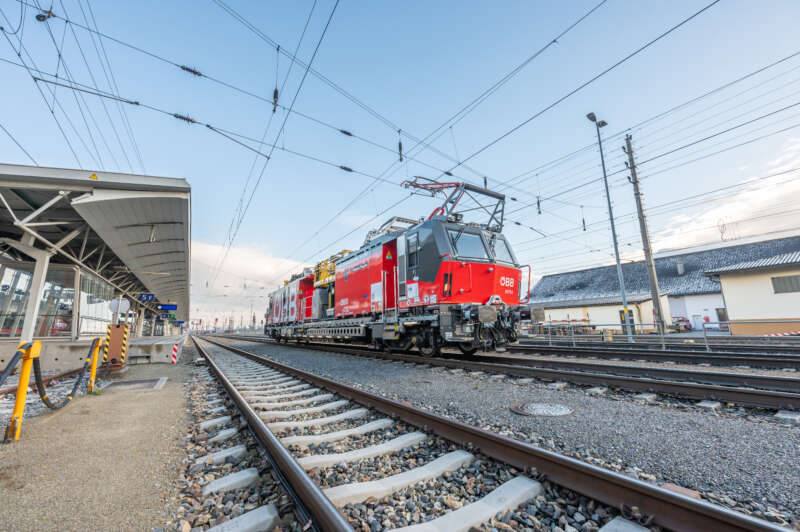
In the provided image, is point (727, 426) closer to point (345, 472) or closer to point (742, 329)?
point (345, 472)

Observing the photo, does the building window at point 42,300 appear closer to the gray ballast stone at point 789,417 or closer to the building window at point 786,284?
the gray ballast stone at point 789,417

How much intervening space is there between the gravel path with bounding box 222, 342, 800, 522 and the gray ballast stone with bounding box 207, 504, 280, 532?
2.28 meters

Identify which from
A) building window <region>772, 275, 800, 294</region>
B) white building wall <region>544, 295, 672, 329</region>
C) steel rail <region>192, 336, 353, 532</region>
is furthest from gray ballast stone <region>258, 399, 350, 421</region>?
white building wall <region>544, 295, 672, 329</region>

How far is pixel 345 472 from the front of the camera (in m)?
2.62

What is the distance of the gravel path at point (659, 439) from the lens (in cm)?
224

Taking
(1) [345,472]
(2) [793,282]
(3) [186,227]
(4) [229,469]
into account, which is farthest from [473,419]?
(2) [793,282]

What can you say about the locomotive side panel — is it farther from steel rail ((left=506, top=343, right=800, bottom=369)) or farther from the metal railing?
steel rail ((left=506, top=343, right=800, bottom=369))

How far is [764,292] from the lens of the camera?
1830cm

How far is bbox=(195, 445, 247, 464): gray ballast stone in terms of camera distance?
300 centimetres

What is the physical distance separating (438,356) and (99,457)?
712cm

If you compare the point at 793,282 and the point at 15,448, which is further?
the point at 793,282

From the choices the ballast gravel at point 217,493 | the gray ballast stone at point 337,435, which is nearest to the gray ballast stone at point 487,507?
the ballast gravel at point 217,493

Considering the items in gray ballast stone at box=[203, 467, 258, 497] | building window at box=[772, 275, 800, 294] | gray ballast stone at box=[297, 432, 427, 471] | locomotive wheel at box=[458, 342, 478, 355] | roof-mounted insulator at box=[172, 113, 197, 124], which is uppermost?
roof-mounted insulator at box=[172, 113, 197, 124]

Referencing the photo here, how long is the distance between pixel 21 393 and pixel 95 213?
7.42 meters
